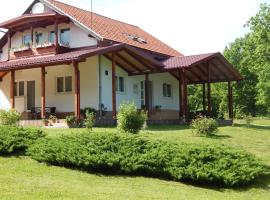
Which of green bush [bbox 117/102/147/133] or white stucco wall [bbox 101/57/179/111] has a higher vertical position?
white stucco wall [bbox 101/57/179/111]

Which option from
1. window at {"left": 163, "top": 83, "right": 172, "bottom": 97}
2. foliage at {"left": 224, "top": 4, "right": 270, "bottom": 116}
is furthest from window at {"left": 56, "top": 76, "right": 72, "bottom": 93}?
foliage at {"left": 224, "top": 4, "right": 270, "bottom": 116}

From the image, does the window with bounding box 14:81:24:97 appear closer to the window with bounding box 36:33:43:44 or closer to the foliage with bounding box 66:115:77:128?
the window with bounding box 36:33:43:44

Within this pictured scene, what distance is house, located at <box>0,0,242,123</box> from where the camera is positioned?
24.4 metres

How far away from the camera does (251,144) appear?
1582cm

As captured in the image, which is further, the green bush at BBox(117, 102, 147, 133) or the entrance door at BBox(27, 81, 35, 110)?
the entrance door at BBox(27, 81, 35, 110)

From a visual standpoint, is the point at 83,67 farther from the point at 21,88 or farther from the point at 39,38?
the point at 21,88

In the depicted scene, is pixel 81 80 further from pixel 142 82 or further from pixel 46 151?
pixel 46 151

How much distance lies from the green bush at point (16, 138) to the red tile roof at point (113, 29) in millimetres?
12279

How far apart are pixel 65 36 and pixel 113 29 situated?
11.9ft

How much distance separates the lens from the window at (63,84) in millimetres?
25703

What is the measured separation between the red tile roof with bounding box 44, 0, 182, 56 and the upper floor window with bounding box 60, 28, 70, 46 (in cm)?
105

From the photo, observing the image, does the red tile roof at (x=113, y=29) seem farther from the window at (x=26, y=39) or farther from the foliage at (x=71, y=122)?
the foliage at (x=71, y=122)

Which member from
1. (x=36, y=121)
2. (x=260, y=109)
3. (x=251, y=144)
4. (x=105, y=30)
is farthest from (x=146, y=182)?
(x=260, y=109)

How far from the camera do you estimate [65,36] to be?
26.6 metres
